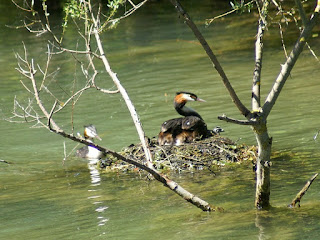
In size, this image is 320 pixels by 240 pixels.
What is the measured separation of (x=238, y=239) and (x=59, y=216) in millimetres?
2498

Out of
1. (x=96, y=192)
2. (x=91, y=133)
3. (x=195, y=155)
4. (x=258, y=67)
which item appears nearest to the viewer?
(x=258, y=67)

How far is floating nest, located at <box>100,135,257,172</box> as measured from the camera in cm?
1014

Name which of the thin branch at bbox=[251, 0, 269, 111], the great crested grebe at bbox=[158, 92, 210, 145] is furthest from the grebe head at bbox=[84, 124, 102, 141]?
the thin branch at bbox=[251, 0, 269, 111]

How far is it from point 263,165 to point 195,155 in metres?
3.45

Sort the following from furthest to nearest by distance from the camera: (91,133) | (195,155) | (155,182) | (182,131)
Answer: (91,133) → (182,131) → (195,155) → (155,182)

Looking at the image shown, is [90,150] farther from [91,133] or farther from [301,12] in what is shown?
[301,12]

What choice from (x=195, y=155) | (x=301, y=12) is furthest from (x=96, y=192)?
(x=301, y=12)

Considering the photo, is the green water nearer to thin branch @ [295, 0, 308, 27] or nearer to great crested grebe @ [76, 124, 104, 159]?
great crested grebe @ [76, 124, 104, 159]

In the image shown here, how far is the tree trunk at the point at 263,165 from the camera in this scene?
6.73 m

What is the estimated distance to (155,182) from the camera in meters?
9.72

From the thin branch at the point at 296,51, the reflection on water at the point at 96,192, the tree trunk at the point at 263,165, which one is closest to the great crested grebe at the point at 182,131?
the reflection on water at the point at 96,192

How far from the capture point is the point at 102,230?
7566 millimetres

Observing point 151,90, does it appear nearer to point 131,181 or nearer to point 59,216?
point 131,181

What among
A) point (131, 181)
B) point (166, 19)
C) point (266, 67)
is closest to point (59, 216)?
point (131, 181)
